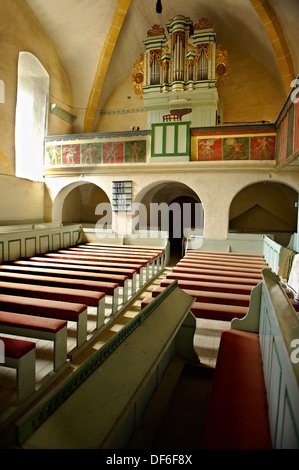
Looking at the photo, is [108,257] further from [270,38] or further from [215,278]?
[270,38]

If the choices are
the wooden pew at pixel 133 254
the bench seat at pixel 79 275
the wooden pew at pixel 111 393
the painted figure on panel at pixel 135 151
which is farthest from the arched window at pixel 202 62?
the wooden pew at pixel 111 393

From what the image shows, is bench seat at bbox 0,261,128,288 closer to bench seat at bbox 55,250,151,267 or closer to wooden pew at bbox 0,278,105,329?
wooden pew at bbox 0,278,105,329

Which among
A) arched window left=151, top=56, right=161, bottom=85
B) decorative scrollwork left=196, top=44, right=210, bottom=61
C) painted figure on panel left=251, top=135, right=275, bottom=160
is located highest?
decorative scrollwork left=196, top=44, right=210, bottom=61

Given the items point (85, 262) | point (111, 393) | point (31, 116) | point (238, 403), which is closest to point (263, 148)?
point (85, 262)

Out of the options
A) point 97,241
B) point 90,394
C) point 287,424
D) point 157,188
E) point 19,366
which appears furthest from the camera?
point 157,188

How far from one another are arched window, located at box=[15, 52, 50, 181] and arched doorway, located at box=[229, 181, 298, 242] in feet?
28.0

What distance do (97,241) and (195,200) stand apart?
590cm

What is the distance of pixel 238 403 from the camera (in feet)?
6.85

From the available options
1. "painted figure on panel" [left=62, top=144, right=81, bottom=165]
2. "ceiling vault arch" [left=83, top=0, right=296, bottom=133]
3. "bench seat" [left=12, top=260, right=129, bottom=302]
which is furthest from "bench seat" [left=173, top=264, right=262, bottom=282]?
"ceiling vault arch" [left=83, top=0, right=296, bottom=133]

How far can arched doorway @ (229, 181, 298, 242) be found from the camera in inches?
497

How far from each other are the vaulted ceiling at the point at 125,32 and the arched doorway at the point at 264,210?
394 centimetres

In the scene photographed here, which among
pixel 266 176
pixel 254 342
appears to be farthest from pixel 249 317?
pixel 266 176

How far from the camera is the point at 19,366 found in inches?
108

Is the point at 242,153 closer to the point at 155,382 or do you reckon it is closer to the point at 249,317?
the point at 249,317
